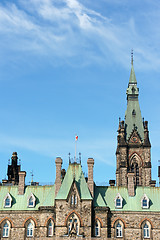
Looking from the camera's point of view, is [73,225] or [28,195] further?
[28,195]

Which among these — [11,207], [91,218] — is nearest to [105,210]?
[91,218]

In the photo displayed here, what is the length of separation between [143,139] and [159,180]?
78.5ft

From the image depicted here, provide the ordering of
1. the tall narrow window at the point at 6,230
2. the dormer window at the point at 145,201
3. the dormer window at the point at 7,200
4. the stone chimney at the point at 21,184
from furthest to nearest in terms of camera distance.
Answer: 1. the stone chimney at the point at 21,184
2. the dormer window at the point at 7,200
3. the dormer window at the point at 145,201
4. the tall narrow window at the point at 6,230

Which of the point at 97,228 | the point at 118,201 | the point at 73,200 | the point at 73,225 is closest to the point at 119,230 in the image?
the point at 97,228

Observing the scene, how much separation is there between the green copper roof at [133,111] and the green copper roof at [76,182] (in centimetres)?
3518

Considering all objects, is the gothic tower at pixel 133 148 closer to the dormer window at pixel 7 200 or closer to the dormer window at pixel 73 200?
the dormer window at pixel 73 200

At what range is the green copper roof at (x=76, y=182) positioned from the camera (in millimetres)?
62156

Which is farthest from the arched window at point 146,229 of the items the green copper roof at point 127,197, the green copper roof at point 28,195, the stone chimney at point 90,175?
the green copper roof at point 28,195

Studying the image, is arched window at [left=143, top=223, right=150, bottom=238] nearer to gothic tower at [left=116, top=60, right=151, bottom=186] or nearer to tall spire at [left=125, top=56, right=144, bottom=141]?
gothic tower at [left=116, top=60, right=151, bottom=186]

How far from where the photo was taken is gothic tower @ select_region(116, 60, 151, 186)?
94.3m

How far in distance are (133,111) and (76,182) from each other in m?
42.7

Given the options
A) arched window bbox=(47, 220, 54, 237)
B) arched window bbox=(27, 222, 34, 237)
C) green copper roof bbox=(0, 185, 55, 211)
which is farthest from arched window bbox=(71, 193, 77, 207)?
arched window bbox=(27, 222, 34, 237)

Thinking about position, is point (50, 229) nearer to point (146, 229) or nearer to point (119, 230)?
point (119, 230)

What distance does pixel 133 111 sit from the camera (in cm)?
10269
